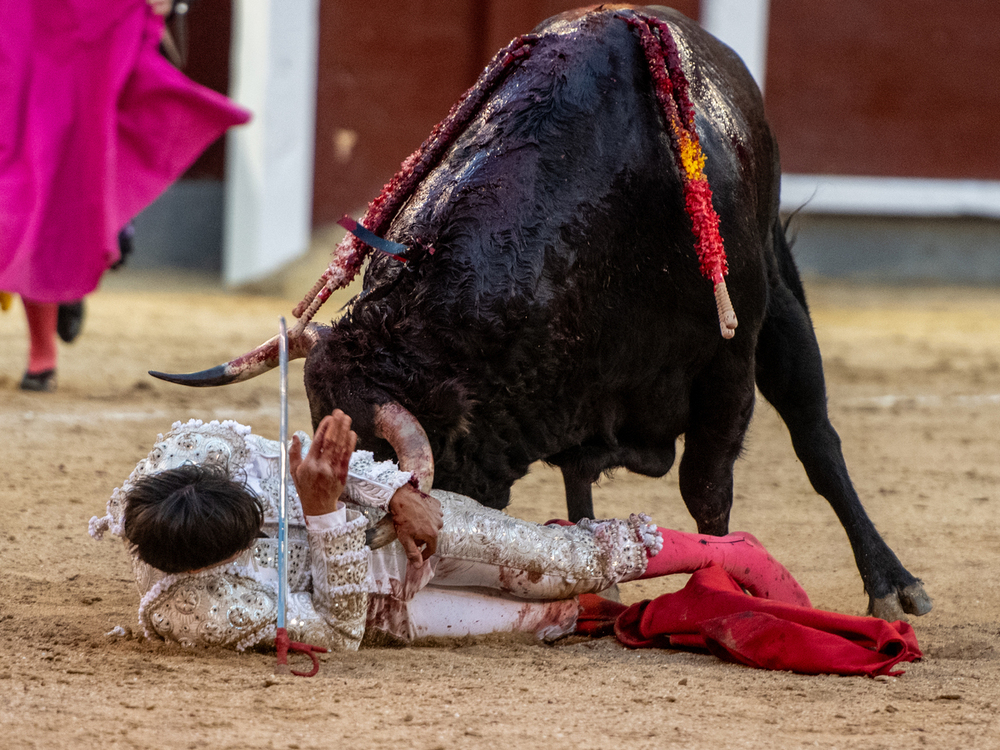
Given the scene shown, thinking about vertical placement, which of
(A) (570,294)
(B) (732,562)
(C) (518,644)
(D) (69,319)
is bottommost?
(C) (518,644)

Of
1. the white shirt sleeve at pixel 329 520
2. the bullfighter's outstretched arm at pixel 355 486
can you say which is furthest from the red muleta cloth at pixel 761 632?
the white shirt sleeve at pixel 329 520

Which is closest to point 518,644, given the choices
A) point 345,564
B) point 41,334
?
point 345,564

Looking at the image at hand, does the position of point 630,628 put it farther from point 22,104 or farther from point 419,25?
point 419,25

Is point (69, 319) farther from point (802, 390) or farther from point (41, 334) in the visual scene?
point (802, 390)

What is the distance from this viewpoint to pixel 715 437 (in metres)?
3.11

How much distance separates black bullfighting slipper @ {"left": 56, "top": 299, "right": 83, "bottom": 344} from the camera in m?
5.46

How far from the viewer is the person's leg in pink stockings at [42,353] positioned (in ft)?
17.0

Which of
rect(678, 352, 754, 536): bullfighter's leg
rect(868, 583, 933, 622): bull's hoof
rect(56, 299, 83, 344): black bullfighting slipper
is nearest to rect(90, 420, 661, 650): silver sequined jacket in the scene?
rect(678, 352, 754, 536): bullfighter's leg

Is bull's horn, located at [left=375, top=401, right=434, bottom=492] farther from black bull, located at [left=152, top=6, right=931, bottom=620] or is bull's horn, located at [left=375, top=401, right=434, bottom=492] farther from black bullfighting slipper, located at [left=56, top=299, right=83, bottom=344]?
black bullfighting slipper, located at [left=56, top=299, right=83, bottom=344]

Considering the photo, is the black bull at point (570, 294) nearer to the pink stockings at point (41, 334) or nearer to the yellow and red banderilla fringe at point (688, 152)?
the yellow and red banderilla fringe at point (688, 152)

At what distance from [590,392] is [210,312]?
17.2 feet

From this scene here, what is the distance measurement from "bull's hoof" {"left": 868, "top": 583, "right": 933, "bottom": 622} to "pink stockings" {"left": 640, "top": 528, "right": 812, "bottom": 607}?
27 cm

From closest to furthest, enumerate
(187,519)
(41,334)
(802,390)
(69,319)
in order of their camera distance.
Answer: (187,519), (802,390), (41,334), (69,319)

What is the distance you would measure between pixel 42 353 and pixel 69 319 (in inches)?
9.6
